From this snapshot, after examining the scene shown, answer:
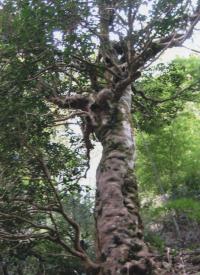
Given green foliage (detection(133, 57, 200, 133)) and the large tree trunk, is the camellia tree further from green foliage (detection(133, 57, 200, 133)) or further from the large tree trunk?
green foliage (detection(133, 57, 200, 133))

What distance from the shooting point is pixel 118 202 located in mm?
4586

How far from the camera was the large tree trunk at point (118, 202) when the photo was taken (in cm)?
393

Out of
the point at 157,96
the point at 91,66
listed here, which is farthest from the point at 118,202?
the point at 157,96

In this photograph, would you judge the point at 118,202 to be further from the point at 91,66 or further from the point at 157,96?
the point at 157,96

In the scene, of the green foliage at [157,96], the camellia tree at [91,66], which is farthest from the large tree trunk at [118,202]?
the green foliage at [157,96]

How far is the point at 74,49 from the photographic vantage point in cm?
477

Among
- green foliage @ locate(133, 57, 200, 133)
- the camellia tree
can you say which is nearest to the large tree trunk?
the camellia tree

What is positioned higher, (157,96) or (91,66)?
(157,96)

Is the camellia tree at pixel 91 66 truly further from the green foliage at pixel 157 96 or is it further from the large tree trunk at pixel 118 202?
the green foliage at pixel 157 96

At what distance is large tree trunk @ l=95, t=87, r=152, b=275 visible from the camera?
12.9 feet

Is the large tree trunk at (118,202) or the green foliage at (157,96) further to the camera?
the green foliage at (157,96)

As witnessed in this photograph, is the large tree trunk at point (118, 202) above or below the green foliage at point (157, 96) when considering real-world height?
below

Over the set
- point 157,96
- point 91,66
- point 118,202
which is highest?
point 157,96

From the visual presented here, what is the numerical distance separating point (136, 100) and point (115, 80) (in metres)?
1.96
